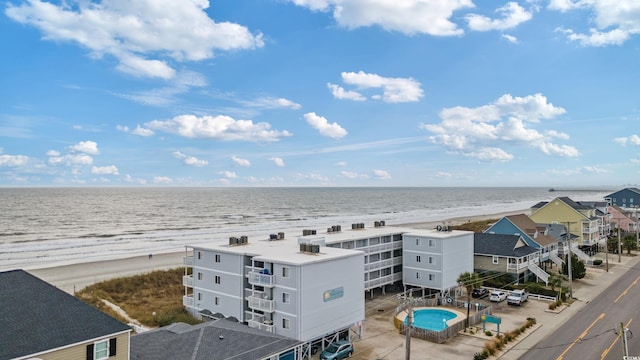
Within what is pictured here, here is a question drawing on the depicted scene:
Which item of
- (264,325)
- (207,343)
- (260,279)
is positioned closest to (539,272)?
(264,325)

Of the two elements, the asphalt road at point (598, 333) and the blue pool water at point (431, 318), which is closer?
the asphalt road at point (598, 333)

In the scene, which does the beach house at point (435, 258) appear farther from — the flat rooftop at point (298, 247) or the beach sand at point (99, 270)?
the beach sand at point (99, 270)

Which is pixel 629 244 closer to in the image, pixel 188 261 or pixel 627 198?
pixel 627 198

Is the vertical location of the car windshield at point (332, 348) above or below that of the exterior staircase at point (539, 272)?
below

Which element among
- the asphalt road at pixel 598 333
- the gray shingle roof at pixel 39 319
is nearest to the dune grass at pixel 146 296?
the gray shingle roof at pixel 39 319

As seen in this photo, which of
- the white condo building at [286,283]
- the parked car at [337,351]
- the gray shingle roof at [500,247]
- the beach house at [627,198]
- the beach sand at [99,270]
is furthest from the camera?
the beach house at [627,198]

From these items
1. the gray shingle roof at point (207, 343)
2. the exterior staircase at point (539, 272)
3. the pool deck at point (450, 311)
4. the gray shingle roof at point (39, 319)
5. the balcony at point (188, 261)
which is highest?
the gray shingle roof at point (39, 319)
